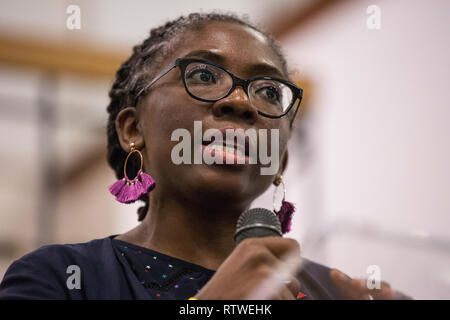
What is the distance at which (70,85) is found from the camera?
4.70 metres

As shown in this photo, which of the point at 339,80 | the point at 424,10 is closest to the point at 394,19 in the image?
the point at 424,10

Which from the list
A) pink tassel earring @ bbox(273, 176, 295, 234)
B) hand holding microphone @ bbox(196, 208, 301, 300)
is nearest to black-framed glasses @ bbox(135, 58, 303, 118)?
pink tassel earring @ bbox(273, 176, 295, 234)

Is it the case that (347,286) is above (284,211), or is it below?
below

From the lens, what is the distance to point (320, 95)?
15.5 feet

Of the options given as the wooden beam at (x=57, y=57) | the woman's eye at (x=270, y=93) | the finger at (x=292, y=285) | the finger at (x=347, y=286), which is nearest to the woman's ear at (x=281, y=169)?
the woman's eye at (x=270, y=93)

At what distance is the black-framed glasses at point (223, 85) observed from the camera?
54.4 inches

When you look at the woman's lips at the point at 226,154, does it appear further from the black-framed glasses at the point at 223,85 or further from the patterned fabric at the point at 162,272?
the patterned fabric at the point at 162,272

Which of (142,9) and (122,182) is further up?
(142,9)

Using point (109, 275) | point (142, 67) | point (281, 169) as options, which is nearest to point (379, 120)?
point (281, 169)

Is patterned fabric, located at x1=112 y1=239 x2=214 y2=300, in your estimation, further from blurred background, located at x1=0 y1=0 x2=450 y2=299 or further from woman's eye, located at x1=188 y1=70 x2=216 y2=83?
blurred background, located at x1=0 y1=0 x2=450 y2=299

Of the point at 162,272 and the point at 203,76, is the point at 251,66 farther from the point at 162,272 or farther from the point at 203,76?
the point at 162,272

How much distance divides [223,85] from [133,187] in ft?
1.05
